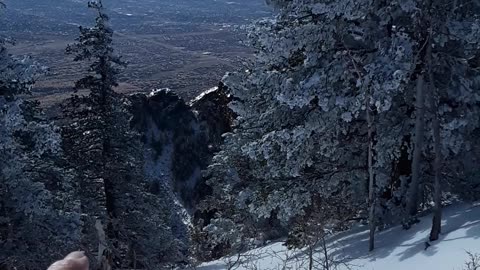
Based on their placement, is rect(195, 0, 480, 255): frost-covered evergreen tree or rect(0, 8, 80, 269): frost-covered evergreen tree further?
rect(0, 8, 80, 269): frost-covered evergreen tree

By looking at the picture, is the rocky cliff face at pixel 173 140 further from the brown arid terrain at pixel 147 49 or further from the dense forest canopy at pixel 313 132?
the brown arid terrain at pixel 147 49

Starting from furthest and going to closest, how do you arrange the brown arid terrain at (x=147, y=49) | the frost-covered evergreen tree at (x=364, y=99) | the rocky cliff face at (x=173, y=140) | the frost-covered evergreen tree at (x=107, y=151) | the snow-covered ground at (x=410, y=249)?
the brown arid terrain at (x=147, y=49)
the rocky cliff face at (x=173, y=140)
the frost-covered evergreen tree at (x=107, y=151)
the frost-covered evergreen tree at (x=364, y=99)
the snow-covered ground at (x=410, y=249)

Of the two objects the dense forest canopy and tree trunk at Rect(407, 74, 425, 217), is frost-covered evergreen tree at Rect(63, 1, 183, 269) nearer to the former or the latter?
the dense forest canopy

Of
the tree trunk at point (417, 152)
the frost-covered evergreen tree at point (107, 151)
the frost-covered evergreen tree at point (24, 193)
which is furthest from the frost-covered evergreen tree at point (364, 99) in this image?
the frost-covered evergreen tree at point (107, 151)

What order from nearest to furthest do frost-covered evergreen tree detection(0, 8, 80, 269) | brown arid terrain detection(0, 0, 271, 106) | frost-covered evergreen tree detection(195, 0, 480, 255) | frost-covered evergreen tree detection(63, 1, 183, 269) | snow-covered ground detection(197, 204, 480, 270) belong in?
snow-covered ground detection(197, 204, 480, 270), frost-covered evergreen tree detection(195, 0, 480, 255), frost-covered evergreen tree detection(0, 8, 80, 269), frost-covered evergreen tree detection(63, 1, 183, 269), brown arid terrain detection(0, 0, 271, 106)

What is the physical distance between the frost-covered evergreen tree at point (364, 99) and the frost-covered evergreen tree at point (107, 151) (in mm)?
5896

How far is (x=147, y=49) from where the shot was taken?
14250 cm

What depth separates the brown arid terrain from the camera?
3708 inches

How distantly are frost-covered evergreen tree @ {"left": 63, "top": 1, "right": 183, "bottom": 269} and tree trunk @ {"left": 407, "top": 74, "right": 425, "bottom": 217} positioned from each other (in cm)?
863

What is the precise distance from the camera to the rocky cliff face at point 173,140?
38.6 metres

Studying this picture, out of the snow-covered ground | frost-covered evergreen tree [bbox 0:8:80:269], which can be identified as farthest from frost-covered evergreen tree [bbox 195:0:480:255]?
frost-covered evergreen tree [bbox 0:8:80:269]

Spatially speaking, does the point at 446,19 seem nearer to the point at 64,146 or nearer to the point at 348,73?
the point at 348,73

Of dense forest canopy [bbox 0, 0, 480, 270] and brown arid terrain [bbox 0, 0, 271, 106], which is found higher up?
dense forest canopy [bbox 0, 0, 480, 270]

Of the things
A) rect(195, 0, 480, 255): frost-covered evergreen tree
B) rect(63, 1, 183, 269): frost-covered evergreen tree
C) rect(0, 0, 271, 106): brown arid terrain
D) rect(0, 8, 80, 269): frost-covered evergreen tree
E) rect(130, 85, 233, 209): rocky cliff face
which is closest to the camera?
rect(195, 0, 480, 255): frost-covered evergreen tree
